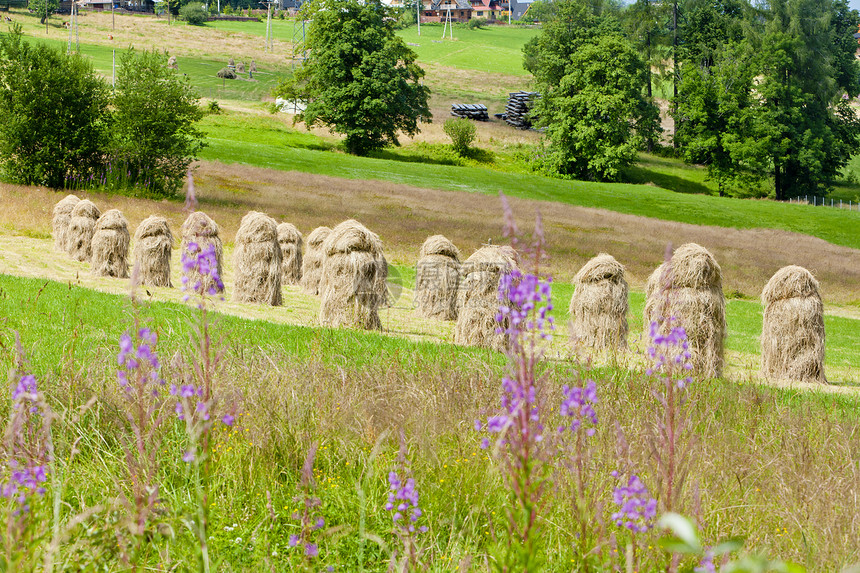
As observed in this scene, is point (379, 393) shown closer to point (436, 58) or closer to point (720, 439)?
point (720, 439)

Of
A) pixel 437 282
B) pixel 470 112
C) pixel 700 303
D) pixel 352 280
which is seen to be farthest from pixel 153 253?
pixel 470 112

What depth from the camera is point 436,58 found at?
119938mm

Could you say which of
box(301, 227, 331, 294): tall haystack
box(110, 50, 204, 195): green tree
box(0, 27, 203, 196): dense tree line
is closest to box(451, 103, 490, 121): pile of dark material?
box(0, 27, 203, 196): dense tree line

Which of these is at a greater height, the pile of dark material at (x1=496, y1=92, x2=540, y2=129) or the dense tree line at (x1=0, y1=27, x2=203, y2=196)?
the pile of dark material at (x1=496, y1=92, x2=540, y2=129)

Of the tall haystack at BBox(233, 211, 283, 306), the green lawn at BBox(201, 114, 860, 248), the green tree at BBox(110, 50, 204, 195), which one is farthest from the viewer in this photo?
the green lawn at BBox(201, 114, 860, 248)

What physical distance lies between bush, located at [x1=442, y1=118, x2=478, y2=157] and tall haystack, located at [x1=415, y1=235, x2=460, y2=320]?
50.5 meters

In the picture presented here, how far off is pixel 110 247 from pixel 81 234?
8.73 feet

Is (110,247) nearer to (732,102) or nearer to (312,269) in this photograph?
(312,269)

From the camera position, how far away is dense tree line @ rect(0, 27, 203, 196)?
1280 inches

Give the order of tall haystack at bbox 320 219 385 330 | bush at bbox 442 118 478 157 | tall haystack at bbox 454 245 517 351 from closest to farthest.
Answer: tall haystack at bbox 454 245 517 351 < tall haystack at bbox 320 219 385 330 < bush at bbox 442 118 478 157

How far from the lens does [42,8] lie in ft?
363

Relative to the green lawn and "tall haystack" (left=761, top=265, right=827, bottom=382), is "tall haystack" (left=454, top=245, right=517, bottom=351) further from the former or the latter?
the green lawn

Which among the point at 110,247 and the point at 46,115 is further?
the point at 46,115

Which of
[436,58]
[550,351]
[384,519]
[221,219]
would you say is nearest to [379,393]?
[384,519]
